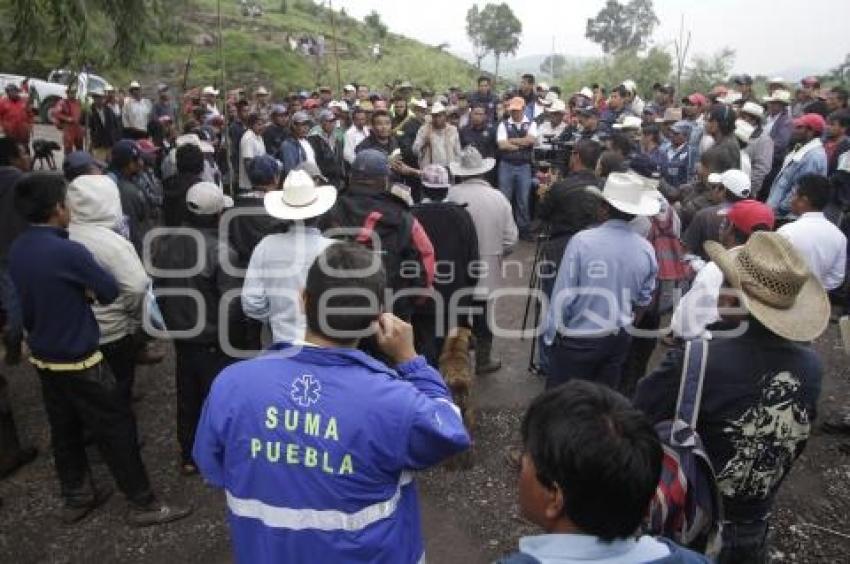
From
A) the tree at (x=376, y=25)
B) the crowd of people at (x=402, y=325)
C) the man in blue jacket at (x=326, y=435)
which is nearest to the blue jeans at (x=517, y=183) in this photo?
the crowd of people at (x=402, y=325)

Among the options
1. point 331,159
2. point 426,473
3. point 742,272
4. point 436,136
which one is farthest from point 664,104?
point 742,272

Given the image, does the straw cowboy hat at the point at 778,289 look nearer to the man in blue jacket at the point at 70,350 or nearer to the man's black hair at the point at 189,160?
the man in blue jacket at the point at 70,350

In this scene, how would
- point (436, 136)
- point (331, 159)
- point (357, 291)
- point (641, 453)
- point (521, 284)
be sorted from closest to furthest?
point (641, 453) < point (357, 291) < point (521, 284) < point (436, 136) < point (331, 159)

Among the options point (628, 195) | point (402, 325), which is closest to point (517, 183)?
point (628, 195)

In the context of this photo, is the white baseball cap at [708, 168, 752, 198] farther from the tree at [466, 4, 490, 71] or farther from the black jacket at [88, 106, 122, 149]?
the tree at [466, 4, 490, 71]

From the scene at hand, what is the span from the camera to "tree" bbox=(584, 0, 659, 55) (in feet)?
233

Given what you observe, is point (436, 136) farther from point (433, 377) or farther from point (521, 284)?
point (433, 377)

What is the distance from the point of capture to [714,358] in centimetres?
216

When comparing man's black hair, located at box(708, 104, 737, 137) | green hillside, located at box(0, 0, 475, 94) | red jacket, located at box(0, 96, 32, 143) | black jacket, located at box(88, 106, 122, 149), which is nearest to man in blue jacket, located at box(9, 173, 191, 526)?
man's black hair, located at box(708, 104, 737, 137)

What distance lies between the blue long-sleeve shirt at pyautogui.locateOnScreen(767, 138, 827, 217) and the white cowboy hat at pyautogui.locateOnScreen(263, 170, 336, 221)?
5268mm

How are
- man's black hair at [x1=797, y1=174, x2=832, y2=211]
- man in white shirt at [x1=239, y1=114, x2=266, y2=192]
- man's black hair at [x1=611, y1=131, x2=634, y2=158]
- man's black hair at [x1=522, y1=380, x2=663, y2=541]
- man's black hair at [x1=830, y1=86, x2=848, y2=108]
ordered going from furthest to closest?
1. man's black hair at [x1=830, y1=86, x2=848, y2=108]
2. man in white shirt at [x1=239, y1=114, x2=266, y2=192]
3. man's black hair at [x1=611, y1=131, x2=634, y2=158]
4. man's black hair at [x1=797, y1=174, x2=832, y2=211]
5. man's black hair at [x1=522, y1=380, x2=663, y2=541]

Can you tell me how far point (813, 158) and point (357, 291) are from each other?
647 centimetres

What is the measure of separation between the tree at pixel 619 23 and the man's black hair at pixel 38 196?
75.4 m

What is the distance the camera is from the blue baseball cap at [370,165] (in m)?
3.98
